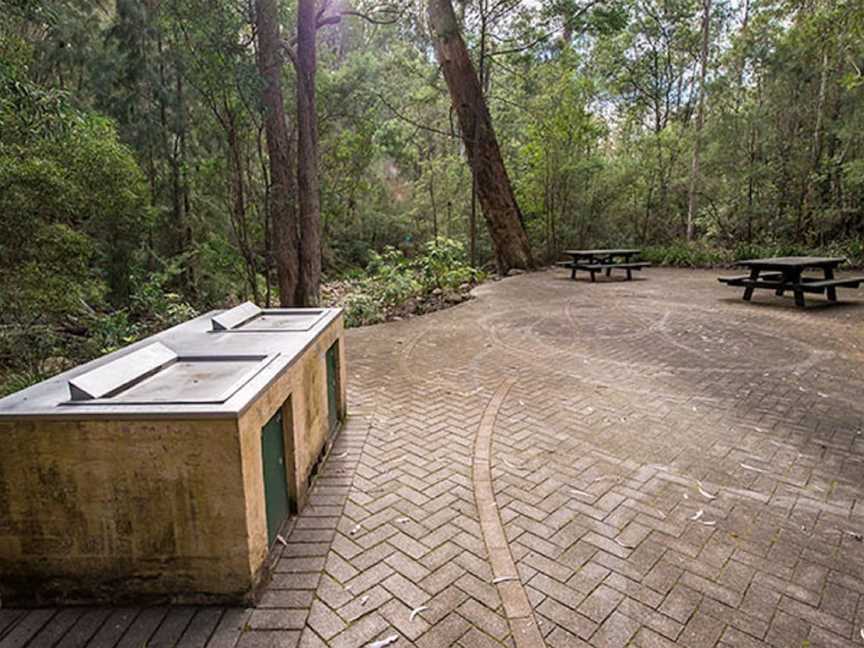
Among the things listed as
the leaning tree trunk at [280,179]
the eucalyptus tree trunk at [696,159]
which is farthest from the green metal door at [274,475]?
the eucalyptus tree trunk at [696,159]

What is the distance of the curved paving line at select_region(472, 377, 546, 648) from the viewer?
1.83 metres

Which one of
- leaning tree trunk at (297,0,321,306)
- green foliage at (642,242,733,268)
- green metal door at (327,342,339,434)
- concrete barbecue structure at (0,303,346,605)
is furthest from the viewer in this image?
green foliage at (642,242,733,268)

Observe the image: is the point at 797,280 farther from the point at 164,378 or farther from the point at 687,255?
the point at 164,378

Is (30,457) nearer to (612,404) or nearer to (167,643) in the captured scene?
(167,643)

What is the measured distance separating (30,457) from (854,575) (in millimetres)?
3375

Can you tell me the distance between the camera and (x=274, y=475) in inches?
91.4

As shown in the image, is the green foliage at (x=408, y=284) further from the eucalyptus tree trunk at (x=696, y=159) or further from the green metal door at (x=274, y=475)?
the eucalyptus tree trunk at (x=696, y=159)

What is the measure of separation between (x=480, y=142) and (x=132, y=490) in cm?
1240

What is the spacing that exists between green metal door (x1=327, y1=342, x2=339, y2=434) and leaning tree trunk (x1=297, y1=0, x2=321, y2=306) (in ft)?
13.5

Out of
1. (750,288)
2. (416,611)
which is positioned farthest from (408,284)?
(416,611)

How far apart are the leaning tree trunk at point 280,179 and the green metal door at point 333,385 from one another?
15.3ft

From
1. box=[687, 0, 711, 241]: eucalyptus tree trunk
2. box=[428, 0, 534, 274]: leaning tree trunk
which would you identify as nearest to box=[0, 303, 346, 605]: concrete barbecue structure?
box=[428, 0, 534, 274]: leaning tree trunk

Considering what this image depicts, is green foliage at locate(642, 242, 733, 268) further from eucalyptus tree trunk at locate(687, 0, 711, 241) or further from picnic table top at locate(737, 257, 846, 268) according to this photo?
picnic table top at locate(737, 257, 846, 268)

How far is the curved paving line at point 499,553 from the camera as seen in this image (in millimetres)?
1833
